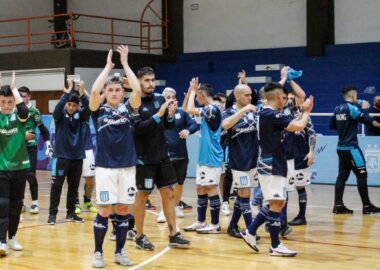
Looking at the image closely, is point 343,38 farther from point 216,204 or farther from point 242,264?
point 242,264

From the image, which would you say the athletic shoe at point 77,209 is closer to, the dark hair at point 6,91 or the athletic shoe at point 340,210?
the dark hair at point 6,91

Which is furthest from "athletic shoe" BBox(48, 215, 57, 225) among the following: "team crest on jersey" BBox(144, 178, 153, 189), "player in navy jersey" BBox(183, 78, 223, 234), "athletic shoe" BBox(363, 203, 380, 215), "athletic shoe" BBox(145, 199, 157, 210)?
"athletic shoe" BBox(363, 203, 380, 215)

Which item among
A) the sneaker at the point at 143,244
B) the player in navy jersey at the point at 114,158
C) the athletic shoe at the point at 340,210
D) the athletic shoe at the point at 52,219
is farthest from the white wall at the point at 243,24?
the player in navy jersey at the point at 114,158

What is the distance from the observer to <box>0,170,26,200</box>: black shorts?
7625 mm

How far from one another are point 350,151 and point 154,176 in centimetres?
447

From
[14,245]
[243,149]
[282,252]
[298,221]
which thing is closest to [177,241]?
[282,252]

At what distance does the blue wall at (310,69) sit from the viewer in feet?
63.6

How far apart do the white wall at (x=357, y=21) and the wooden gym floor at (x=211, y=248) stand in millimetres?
10201

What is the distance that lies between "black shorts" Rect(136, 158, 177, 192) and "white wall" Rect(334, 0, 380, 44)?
1353 centimetres

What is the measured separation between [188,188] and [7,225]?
7.70m

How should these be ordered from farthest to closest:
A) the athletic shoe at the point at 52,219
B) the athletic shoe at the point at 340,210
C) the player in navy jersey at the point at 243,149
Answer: the athletic shoe at the point at 340,210 → the athletic shoe at the point at 52,219 → the player in navy jersey at the point at 243,149

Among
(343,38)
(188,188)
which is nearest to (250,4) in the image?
(343,38)

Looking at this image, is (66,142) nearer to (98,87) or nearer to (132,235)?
(132,235)

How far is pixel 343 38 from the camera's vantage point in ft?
67.9
